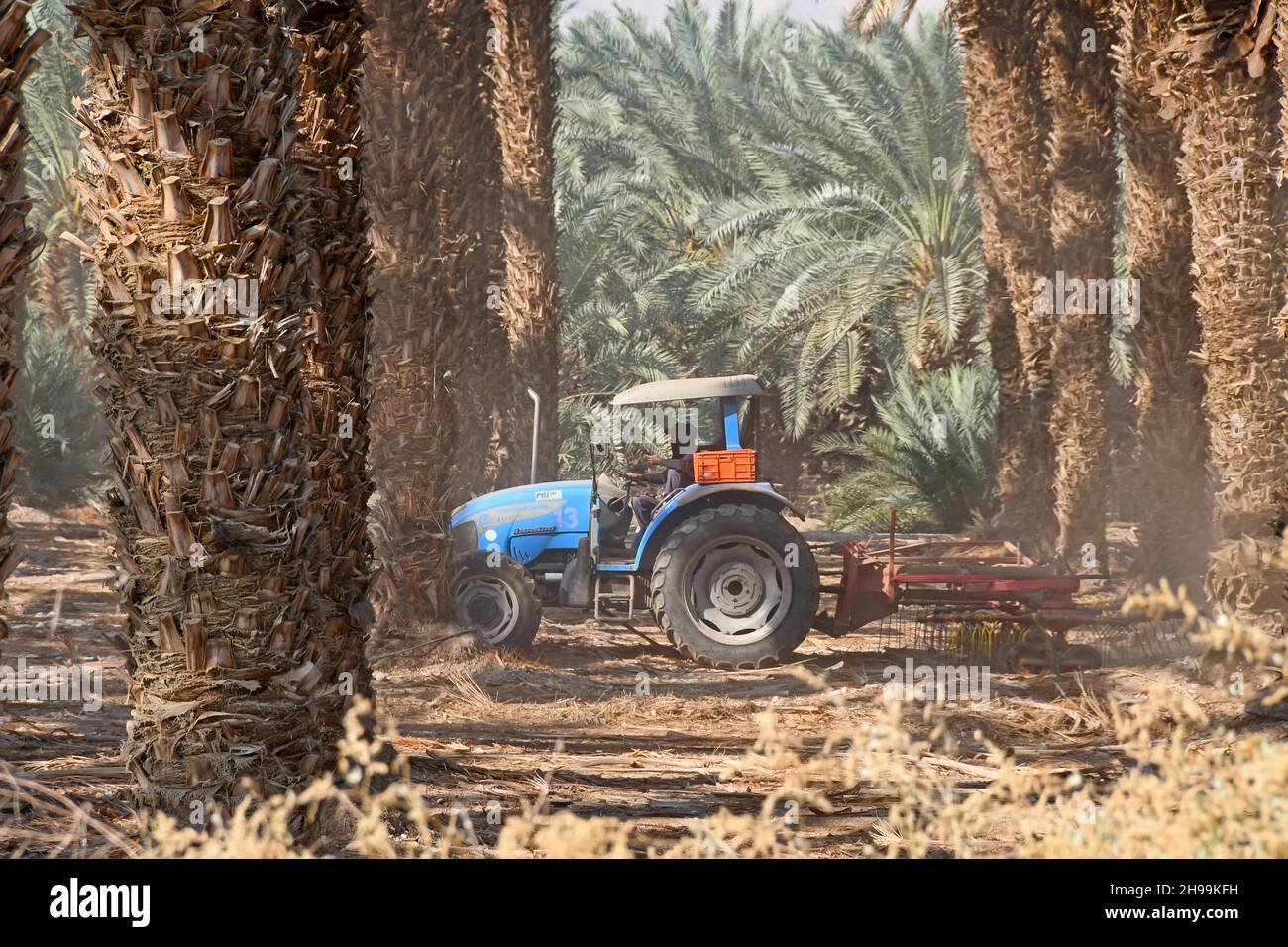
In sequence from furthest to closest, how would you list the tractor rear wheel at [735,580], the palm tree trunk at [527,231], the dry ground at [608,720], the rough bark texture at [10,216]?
the palm tree trunk at [527,231] < the tractor rear wheel at [735,580] < the dry ground at [608,720] < the rough bark texture at [10,216]

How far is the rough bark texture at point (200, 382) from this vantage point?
452cm

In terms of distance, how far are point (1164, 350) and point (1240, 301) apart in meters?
2.60

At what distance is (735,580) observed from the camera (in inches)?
423

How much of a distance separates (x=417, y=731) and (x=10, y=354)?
3.99m

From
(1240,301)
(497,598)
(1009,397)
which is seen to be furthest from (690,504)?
(1009,397)

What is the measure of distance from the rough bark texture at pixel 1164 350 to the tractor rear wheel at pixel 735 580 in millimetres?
3874

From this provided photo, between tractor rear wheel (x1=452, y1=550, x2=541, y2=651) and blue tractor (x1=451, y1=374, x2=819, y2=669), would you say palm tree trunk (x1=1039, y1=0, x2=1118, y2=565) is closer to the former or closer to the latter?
blue tractor (x1=451, y1=374, x2=819, y2=669)

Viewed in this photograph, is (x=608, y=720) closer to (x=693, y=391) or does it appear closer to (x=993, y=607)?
(x=693, y=391)

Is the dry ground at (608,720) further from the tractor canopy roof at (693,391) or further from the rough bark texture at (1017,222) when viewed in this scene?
the rough bark texture at (1017,222)

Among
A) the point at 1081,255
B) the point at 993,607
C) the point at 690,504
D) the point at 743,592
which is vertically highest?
the point at 1081,255

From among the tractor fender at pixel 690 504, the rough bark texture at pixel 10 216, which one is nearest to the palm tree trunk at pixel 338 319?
the rough bark texture at pixel 10 216

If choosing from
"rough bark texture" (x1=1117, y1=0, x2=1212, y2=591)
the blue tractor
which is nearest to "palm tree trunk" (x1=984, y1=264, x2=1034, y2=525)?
"rough bark texture" (x1=1117, y1=0, x2=1212, y2=591)
